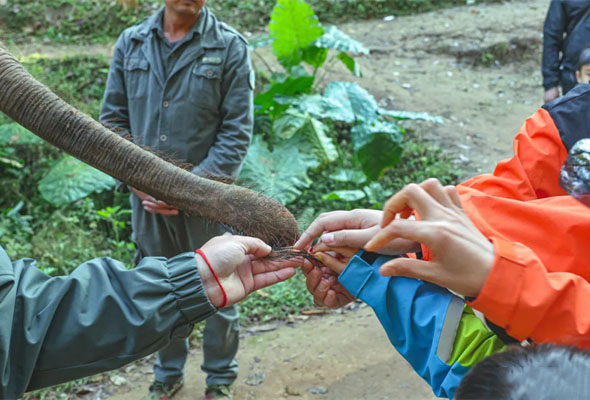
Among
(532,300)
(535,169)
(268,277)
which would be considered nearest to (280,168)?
(268,277)

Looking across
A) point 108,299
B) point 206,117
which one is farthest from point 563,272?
point 206,117

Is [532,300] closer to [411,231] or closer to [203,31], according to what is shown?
[411,231]

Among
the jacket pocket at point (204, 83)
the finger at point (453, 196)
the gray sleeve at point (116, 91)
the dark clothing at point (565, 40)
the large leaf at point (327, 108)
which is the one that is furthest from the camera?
the large leaf at point (327, 108)

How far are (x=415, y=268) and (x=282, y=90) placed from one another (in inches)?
199

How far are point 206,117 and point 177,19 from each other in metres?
0.62

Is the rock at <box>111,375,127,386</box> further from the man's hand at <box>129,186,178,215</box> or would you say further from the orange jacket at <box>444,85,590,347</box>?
the orange jacket at <box>444,85,590,347</box>

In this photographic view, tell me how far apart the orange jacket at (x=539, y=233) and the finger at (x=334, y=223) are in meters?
0.39

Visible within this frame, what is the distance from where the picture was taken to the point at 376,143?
19.8ft

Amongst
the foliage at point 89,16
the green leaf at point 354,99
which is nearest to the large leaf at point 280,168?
the green leaf at point 354,99

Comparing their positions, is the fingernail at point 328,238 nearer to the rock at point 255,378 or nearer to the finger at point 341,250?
the finger at point 341,250

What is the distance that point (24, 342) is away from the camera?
1.58 metres

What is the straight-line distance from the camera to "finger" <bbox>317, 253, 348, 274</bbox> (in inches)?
79.7

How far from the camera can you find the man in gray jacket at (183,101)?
345cm

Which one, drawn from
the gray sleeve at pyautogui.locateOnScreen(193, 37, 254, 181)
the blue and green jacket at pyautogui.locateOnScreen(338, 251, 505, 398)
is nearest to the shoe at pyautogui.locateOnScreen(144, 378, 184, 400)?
the gray sleeve at pyautogui.locateOnScreen(193, 37, 254, 181)
